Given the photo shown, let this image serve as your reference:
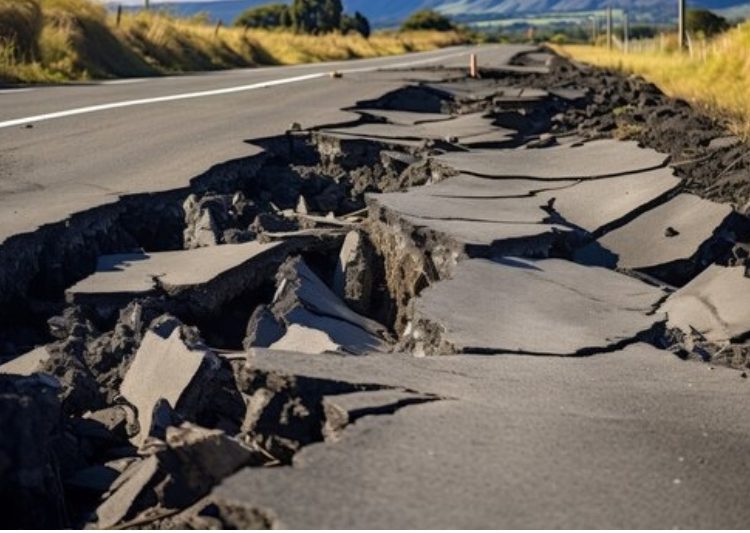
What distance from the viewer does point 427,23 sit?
286ft

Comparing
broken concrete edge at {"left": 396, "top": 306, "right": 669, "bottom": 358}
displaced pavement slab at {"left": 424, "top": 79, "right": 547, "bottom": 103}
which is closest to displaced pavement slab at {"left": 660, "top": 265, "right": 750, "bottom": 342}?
broken concrete edge at {"left": 396, "top": 306, "right": 669, "bottom": 358}

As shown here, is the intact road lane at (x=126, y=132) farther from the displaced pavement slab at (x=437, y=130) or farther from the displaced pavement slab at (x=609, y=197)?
the displaced pavement slab at (x=609, y=197)

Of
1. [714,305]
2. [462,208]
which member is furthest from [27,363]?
[714,305]

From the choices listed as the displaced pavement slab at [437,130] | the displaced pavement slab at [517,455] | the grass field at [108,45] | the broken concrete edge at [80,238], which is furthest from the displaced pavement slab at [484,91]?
the displaced pavement slab at [517,455]

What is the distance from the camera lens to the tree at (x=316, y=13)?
69.6 metres

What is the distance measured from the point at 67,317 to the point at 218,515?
92.5 inches

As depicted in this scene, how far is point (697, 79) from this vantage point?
18.7 meters

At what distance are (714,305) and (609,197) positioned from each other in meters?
2.15

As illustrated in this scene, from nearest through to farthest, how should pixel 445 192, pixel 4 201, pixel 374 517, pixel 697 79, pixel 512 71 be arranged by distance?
1. pixel 374 517
2. pixel 4 201
3. pixel 445 192
4. pixel 697 79
5. pixel 512 71

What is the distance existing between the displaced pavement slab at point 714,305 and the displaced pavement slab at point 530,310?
13 cm

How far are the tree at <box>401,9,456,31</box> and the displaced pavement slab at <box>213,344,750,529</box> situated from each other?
8388 centimetres

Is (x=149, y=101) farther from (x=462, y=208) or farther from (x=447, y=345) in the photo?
(x=447, y=345)

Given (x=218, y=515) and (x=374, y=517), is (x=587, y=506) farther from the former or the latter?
(x=218, y=515)

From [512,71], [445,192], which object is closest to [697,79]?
[512,71]
